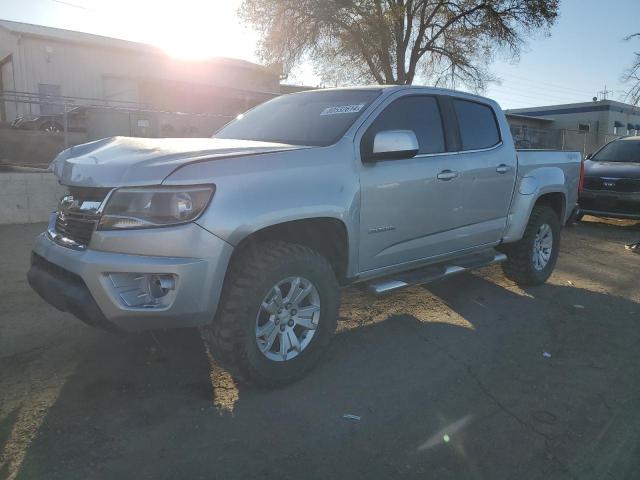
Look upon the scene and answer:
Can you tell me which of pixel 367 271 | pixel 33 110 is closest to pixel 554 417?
pixel 367 271

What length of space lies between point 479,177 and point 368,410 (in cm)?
245

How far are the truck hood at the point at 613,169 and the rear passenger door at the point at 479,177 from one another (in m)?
5.96

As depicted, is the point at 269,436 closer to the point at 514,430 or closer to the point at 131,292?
the point at 131,292

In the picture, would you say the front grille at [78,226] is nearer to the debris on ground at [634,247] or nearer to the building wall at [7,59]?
the debris on ground at [634,247]

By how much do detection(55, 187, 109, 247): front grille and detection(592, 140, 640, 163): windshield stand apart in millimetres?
10734

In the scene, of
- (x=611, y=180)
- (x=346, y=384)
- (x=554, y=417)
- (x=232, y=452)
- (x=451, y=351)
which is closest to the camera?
(x=232, y=452)

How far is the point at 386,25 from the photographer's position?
21734 millimetres

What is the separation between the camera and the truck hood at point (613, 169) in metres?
9.60

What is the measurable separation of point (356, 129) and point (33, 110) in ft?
41.9

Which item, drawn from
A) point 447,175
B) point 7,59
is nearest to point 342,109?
point 447,175

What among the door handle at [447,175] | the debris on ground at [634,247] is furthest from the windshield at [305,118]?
the debris on ground at [634,247]

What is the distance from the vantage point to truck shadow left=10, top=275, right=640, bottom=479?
2490 mm

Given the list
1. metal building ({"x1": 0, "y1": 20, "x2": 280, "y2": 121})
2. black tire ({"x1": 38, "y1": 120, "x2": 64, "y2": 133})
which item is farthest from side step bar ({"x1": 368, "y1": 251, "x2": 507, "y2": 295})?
metal building ({"x1": 0, "y1": 20, "x2": 280, "y2": 121})

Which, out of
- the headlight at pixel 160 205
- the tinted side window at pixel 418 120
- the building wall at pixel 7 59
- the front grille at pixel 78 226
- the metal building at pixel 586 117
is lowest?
the front grille at pixel 78 226
